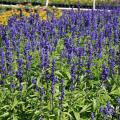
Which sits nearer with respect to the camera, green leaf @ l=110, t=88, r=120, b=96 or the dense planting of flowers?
the dense planting of flowers

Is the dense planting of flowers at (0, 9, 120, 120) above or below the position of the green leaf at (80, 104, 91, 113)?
above

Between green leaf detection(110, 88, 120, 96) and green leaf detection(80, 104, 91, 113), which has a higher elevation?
green leaf detection(110, 88, 120, 96)

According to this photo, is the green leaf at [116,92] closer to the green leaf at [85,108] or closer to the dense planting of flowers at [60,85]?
the dense planting of flowers at [60,85]

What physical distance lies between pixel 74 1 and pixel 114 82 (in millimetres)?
17328

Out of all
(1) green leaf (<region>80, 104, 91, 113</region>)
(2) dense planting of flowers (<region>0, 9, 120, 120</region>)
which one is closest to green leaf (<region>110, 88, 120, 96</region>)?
(2) dense planting of flowers (<region>0, 9, 120, 120</region>)

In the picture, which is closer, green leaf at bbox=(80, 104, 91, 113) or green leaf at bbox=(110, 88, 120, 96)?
green leaf at bbox=(80, 104, 91, 113)

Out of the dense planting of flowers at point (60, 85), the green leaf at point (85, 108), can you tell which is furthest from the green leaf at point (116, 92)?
the green leaf at point (85, 108)

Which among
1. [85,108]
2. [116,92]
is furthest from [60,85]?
[116,92]

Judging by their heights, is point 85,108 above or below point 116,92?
below

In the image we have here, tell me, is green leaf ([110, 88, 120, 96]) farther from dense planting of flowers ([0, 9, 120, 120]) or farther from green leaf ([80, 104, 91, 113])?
green leaf ([80, 104, 91, 113])

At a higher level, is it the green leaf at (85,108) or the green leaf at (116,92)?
the green leaf at (116,92)

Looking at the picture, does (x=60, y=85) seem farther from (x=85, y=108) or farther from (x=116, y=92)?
(x=116, y=92)

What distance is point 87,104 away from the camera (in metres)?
5.59

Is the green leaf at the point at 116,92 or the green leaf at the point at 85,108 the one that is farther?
the green leaf at the point at 116,92
